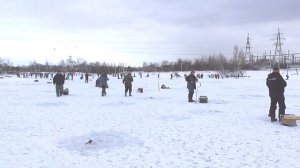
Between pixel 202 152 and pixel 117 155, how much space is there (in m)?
2.00

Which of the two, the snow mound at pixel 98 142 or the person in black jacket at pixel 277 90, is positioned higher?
the person in black jacket at pixel 277 90

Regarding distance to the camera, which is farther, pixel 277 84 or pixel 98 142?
pixel 277 84

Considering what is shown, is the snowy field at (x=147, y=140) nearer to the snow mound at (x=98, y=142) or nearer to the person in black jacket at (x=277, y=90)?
the snow mound at (x=98, y=142)

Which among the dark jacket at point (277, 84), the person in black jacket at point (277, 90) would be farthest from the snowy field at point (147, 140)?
the dark jacket at point (277, 84)

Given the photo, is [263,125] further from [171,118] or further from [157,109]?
[157,109]

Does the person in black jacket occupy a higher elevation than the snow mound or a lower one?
higher

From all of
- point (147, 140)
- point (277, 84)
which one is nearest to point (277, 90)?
point (277, 84)

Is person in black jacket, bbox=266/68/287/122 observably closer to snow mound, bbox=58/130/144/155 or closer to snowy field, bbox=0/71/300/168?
snowy field, bbox=0/71/300/168

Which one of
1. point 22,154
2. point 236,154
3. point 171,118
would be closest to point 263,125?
point 171,118

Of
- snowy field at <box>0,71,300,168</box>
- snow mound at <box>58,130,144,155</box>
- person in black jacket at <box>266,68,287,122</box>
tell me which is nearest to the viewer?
snowy field at <box>0,71,300,168</box>

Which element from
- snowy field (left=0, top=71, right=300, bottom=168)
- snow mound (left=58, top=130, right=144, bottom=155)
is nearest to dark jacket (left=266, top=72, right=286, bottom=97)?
snowy field (left=0, top=71, right=300, bottom=168)

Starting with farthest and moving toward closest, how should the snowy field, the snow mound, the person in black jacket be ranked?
1. the person in black jacket
2. the snow mound
3. the snowy field

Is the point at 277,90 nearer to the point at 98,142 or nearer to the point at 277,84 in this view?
the point at 277,84

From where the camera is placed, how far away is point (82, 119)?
1450 centimetres
